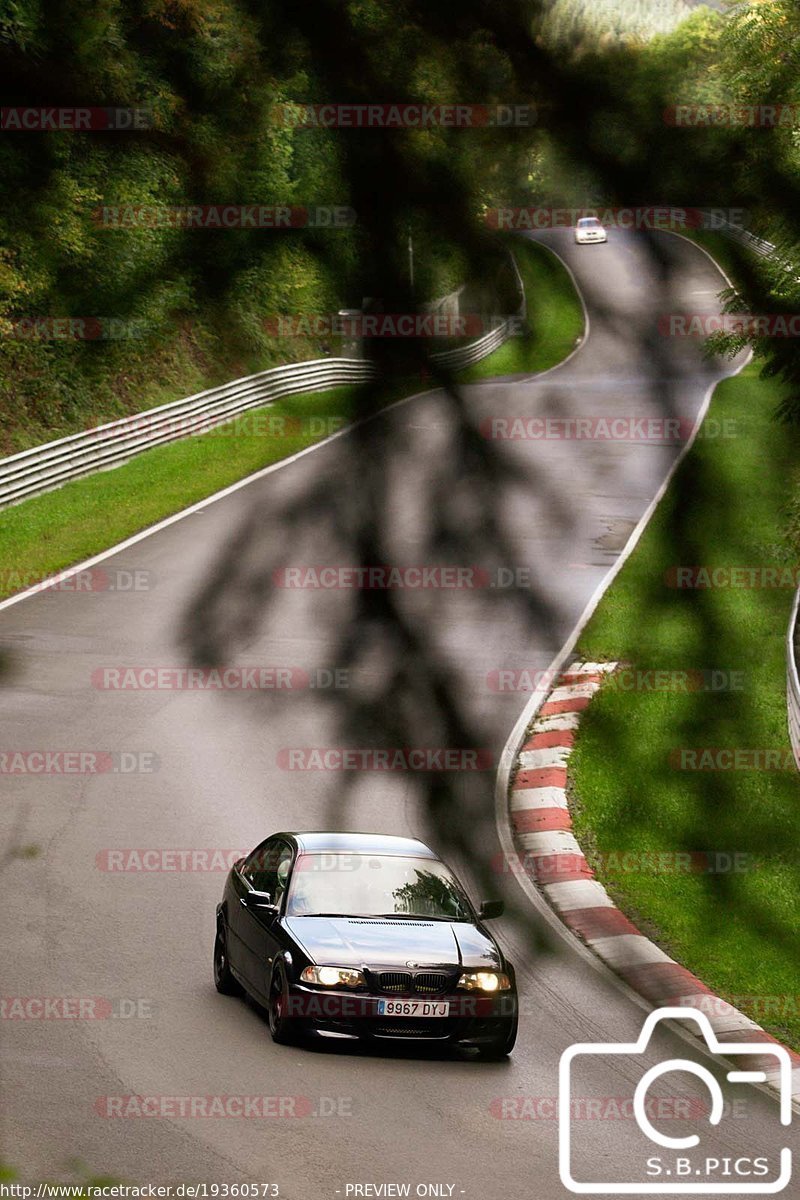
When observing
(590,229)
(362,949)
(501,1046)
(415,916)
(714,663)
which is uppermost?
(590,229)

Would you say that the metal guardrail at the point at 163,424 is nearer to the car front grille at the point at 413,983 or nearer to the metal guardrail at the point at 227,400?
the metal guardrail at the point at 227,400

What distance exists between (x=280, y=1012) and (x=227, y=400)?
6680mm

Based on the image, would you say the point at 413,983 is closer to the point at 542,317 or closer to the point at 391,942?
the point at 391,942

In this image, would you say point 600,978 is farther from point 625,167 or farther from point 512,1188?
point 625,167

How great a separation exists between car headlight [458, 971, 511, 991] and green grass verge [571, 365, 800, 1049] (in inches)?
177

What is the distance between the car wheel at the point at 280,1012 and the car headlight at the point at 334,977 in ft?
0.46

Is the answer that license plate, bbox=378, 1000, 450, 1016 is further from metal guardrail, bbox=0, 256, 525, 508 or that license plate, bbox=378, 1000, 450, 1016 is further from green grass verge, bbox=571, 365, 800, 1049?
metal guardrail, bbox=0, 256, 525, 508

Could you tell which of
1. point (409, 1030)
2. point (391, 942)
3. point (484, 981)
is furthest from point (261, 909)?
point (484, 981)

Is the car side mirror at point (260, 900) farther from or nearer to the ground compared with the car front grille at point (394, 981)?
farther from the ground

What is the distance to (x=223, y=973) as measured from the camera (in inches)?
393

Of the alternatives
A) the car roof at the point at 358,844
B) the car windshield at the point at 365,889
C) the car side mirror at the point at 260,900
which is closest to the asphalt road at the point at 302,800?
the car roof at the point at 358,844

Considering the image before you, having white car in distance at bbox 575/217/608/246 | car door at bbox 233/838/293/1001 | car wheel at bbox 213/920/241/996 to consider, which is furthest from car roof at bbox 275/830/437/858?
white car in distance at bbox 575/217/608/246

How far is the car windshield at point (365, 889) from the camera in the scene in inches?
384

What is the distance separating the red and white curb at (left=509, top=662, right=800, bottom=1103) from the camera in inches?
351
